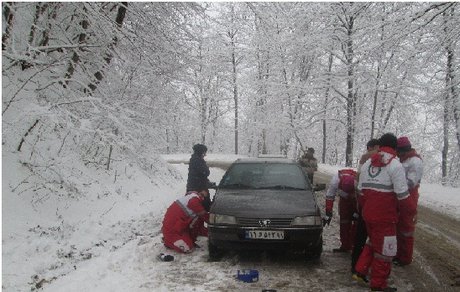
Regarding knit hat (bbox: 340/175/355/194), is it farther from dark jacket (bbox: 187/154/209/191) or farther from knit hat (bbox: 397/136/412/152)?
dark jacket (bbox: 187/154/209/191)

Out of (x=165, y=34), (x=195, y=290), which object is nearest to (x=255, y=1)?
(x=165, y=34)

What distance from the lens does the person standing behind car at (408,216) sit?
19.6 feet

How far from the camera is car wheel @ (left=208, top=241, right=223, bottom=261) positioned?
646 centimetres

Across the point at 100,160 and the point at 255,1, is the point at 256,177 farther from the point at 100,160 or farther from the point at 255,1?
the point at 100,160

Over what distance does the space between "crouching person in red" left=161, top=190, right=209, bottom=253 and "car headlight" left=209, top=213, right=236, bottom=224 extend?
0.81 m

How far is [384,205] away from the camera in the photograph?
511 cm

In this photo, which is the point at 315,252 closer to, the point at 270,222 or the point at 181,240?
the point at 270,222

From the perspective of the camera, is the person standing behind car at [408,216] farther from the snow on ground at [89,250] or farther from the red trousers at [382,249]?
the snow on ground at [89,250]

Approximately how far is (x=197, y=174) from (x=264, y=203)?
2.98 metres

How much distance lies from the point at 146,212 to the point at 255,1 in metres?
5.80

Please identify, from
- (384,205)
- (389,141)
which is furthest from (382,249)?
(389,141)

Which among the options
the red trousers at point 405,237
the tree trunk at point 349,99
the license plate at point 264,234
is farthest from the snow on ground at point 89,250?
the tree trunk at point 349,99

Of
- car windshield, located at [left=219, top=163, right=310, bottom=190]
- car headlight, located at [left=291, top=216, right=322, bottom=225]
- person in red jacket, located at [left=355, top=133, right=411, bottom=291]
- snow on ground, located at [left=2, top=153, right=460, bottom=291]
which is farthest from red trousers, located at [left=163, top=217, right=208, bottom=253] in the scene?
person in red jacket, located at [left=355, top=133, right=411, bottom=291]

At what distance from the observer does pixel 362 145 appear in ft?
148
